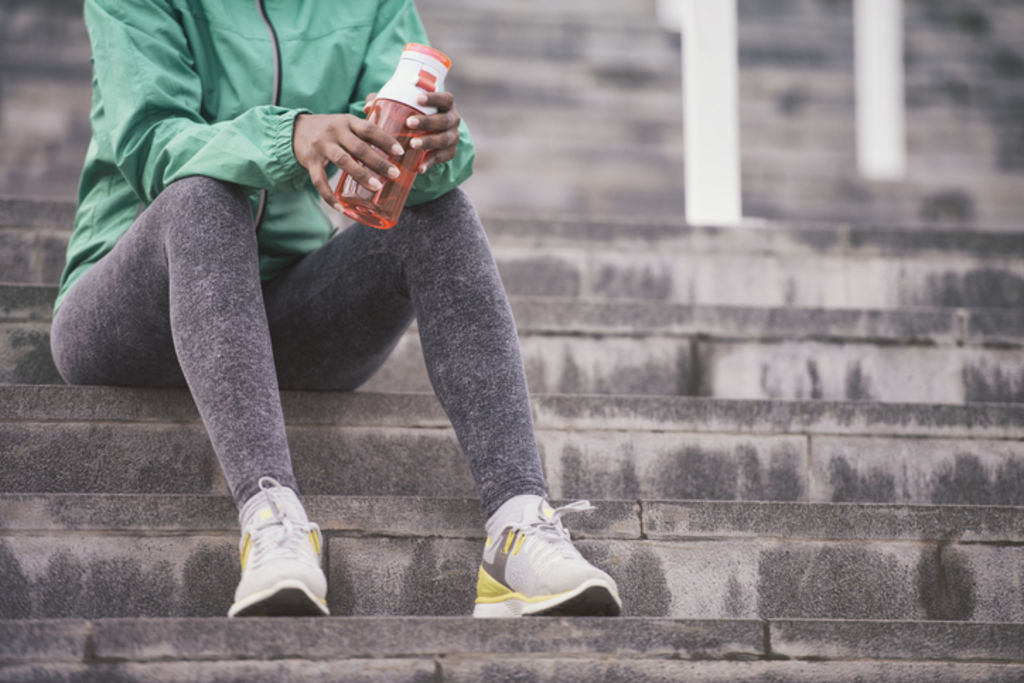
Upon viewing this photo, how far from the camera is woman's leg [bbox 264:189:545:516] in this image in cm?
166

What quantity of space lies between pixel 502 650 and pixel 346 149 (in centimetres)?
75

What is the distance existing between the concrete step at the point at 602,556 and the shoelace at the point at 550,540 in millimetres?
223

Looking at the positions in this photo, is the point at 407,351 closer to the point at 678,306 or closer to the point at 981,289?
the point at 678,306

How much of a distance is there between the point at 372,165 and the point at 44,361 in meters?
1.23

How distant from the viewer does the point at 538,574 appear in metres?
1.53

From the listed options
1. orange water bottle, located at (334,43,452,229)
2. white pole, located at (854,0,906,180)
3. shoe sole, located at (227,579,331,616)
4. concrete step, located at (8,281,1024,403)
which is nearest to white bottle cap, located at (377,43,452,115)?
orange water bottle, located at (334,43,452,229)

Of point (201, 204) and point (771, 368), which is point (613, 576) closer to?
point (201, 204)

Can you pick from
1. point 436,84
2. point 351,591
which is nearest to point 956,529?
point 351,591

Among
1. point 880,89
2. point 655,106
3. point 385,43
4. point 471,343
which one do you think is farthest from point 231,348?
point 880,89

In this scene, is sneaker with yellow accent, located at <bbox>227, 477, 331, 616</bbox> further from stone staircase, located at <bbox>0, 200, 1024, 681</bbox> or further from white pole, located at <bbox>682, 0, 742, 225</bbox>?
white pole, located at <bbox>682, 0, 742, 225</bbox>

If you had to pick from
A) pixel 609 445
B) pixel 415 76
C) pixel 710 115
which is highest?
pixel 710 115

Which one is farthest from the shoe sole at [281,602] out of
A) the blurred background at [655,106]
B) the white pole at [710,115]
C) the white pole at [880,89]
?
the white pole at [880,89]

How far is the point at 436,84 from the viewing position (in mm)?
1600

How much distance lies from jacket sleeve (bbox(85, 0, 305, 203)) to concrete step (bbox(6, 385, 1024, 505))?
45 cm
